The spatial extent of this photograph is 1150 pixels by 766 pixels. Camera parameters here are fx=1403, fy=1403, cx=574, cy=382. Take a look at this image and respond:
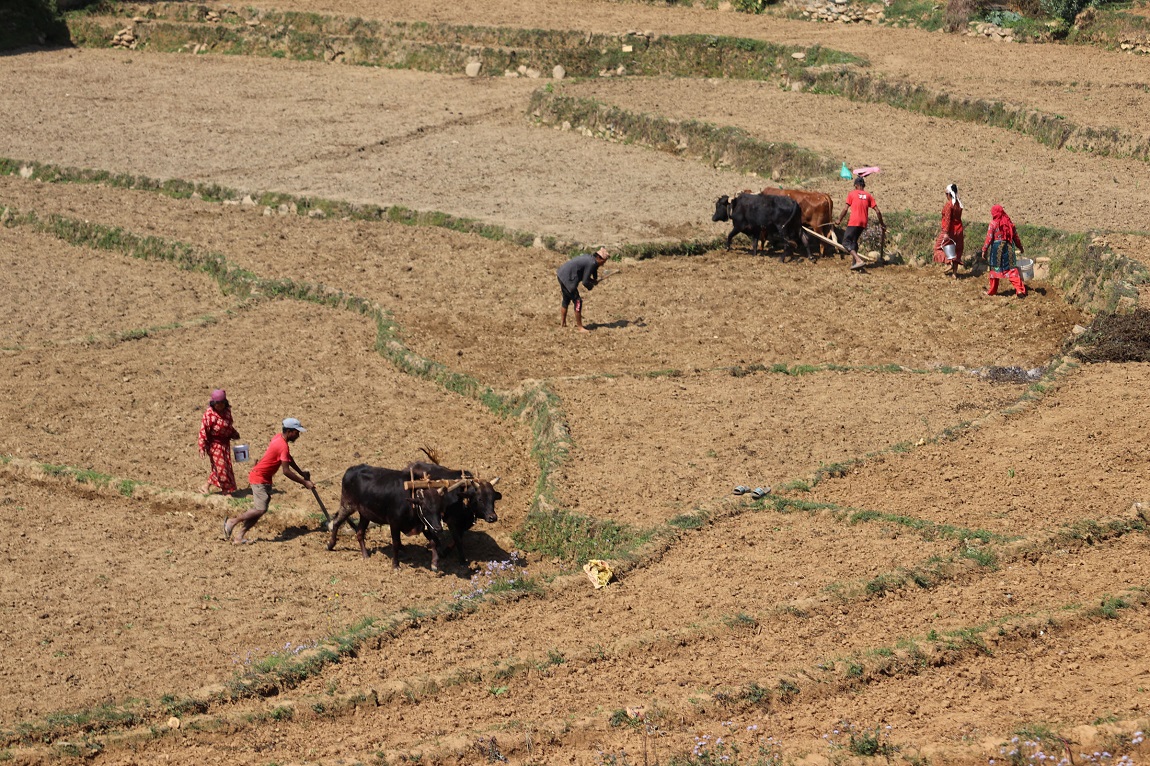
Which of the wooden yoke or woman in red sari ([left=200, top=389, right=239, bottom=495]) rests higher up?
the wooden yoke

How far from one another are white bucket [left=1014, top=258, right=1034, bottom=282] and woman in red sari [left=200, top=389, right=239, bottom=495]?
46.0ft

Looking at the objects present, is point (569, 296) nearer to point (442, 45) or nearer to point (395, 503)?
point (395, 503)

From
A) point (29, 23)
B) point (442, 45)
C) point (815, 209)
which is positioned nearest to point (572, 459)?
point (815, 209)

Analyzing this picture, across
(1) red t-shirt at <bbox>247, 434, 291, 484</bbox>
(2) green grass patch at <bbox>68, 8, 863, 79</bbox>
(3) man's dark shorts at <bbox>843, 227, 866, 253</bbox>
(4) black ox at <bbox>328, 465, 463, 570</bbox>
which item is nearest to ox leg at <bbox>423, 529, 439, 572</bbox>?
(4) black ox at <bbox>328, 465, 463, 570</bbox>

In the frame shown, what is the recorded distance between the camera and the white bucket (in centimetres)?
2466

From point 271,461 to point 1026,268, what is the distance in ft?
46.2

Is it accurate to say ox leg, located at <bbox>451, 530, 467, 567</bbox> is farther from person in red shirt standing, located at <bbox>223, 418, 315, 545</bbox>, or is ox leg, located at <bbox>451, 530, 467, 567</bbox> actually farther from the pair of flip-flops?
the pair of flip-flops

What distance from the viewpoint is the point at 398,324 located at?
79.1ft

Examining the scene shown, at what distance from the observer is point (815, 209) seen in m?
27.3

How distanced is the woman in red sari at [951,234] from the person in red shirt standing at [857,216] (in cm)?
124

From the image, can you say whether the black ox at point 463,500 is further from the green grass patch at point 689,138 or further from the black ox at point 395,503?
the green grass patch at point 689,138

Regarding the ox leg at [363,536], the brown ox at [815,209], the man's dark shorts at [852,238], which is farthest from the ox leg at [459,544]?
the brown ox at [815,209]

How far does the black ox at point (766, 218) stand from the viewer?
27.0 m

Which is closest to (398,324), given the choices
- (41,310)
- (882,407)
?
(41,310)
